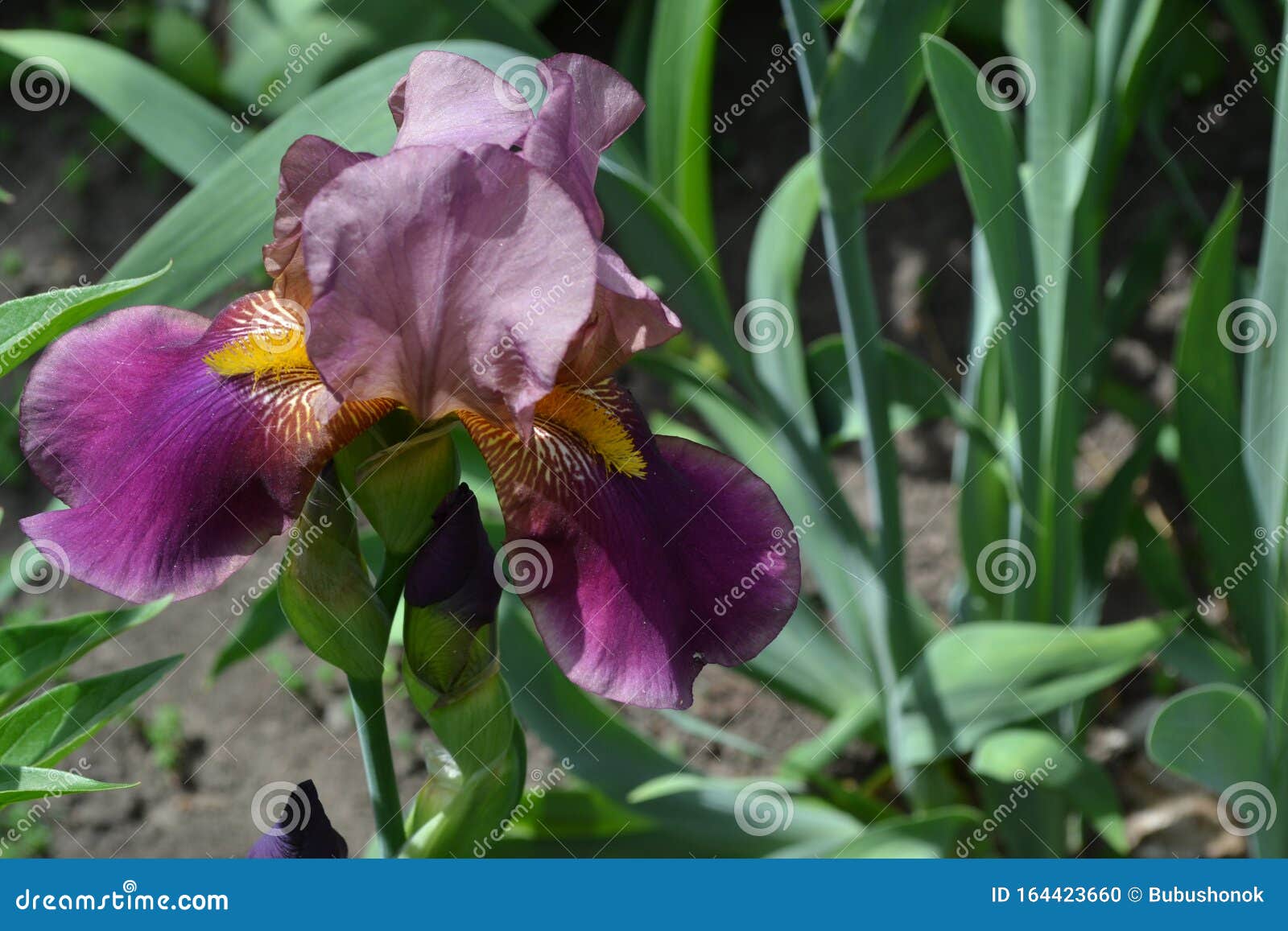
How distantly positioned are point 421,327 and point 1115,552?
1.83 metres

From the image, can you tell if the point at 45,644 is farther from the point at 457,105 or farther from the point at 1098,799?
the point at 1098,799

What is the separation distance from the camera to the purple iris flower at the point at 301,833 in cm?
83

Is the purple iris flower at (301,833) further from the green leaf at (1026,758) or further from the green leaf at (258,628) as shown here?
the green leaf at (1026,758)

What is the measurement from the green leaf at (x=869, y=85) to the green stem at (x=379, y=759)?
2.79ft

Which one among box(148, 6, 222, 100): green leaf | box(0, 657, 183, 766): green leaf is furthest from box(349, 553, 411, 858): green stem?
box(148, 6, 222, 100): green leaf

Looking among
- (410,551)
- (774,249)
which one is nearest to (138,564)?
(410,551)

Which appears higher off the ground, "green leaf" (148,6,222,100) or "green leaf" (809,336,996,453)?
"green leaf" (809,336,996,453)

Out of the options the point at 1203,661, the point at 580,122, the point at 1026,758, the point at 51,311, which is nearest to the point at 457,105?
the point at 580,122

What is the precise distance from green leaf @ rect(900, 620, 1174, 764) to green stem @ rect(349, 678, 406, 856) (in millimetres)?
873

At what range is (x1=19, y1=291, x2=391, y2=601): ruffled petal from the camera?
749 mm

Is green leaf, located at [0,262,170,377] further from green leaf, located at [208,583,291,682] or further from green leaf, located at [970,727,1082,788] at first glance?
green leaf, located at [970,727,1082,788]

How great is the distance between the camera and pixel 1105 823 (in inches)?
65.9

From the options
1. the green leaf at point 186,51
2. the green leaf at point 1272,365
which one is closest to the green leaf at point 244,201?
the green leaf at point 1272,365

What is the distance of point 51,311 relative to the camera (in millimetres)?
766
